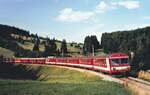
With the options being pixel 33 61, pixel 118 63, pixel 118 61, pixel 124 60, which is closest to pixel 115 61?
pixel 118 61

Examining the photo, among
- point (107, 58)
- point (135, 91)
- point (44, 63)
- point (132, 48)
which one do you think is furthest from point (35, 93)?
point (44, 63)

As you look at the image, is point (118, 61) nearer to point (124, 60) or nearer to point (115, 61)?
point (115, 61)

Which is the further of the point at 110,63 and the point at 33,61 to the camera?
the point at 33,61

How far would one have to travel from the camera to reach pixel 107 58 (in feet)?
217

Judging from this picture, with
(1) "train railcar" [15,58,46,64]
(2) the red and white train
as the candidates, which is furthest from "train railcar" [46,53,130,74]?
(1) "train railcar" [15,58,46,64]

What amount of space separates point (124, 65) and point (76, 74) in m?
32.0

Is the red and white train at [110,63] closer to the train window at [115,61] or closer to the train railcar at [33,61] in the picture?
the train window at [115,61]

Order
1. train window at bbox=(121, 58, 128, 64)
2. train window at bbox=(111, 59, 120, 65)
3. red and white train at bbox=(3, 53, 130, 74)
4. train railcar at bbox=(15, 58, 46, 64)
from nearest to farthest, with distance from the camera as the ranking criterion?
train window at bbox=(111, 59, 120, 65)
red and white train at bbox=(3, 53, 130, 74)
train window at bbox=(121, 58, 128, 64)
train railcar at bbox=(15, 58, 46, 64)

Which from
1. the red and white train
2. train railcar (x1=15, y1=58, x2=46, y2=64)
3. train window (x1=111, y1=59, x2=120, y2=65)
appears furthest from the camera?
train railcar (x1=15, y1=58, x2=46, y2=64)

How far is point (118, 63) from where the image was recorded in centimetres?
6550

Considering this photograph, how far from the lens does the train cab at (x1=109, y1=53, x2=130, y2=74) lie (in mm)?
65250

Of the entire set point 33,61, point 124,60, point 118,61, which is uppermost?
point 33,61

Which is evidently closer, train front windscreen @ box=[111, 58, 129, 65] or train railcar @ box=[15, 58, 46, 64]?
train front windscreen @ box=[111, 58, 129, 65]

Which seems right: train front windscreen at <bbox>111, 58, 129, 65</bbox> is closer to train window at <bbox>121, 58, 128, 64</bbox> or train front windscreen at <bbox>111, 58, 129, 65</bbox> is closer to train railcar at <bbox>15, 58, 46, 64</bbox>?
train window at <bbox>121, 58, 128, 64</bbox>
